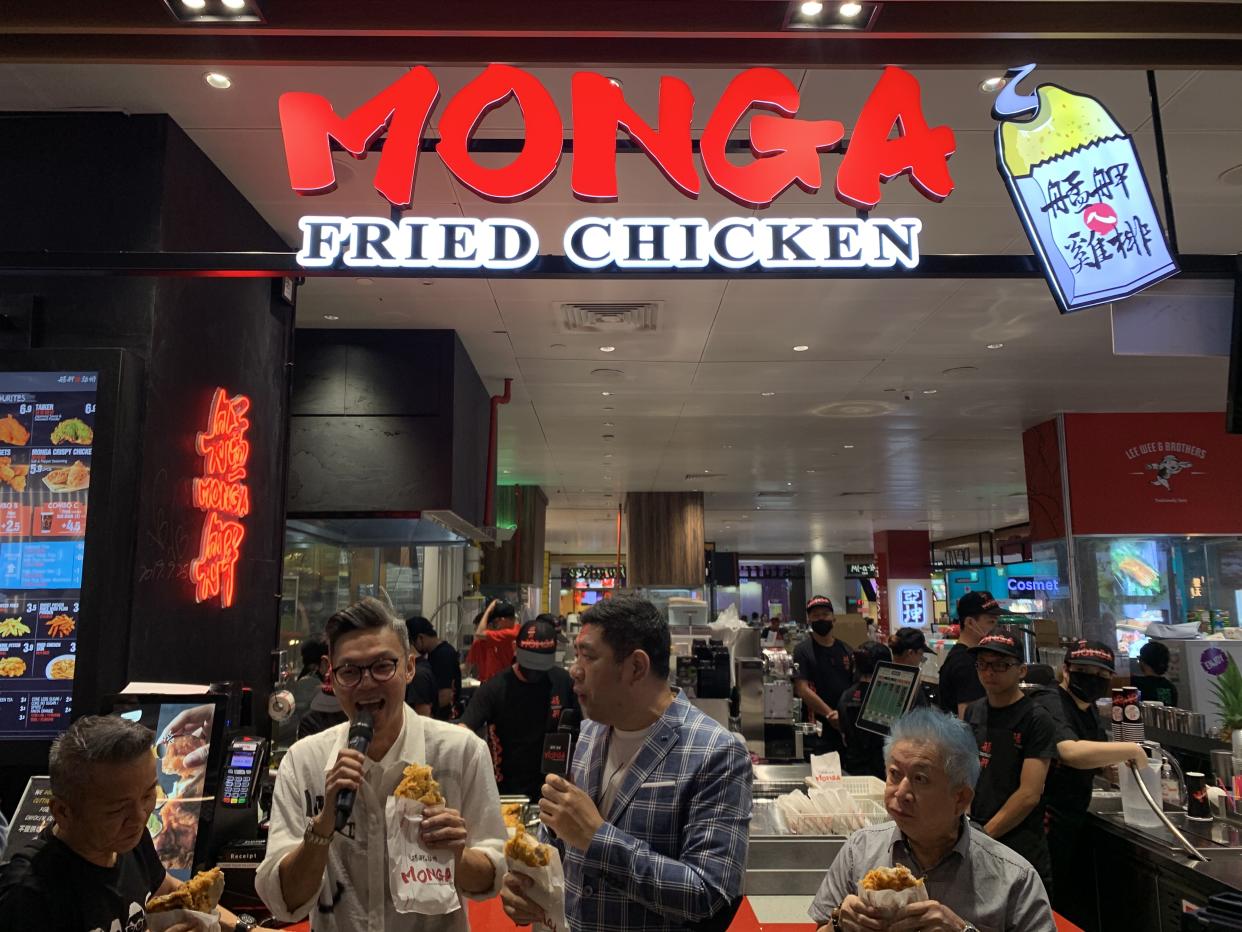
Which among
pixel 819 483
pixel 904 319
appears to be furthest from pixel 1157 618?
pixel 819 483

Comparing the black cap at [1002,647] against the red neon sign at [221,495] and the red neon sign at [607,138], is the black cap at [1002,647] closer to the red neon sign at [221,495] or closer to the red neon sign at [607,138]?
the red neon sign at [607,138]

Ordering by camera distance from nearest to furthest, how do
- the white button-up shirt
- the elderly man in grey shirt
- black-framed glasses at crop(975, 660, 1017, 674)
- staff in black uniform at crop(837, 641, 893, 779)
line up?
the white button-up shirt < the elderly man in grey shirt < black-framed glasses at crop(975, 660, 1017, 674) < staff in black uniform at crop(837, 641, 893, 779)

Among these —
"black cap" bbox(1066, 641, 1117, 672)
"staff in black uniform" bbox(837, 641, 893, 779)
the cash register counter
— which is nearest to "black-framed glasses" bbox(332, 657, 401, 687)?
the cash register counter

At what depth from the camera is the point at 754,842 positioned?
3.11m

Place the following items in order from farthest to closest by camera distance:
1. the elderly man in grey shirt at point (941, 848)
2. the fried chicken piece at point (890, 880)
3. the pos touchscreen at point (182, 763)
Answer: the pos touchscreen at point (182, 763)
the elderly man in grey shirt at point (941, 848)
the fried chicken piece at point (890, 880)

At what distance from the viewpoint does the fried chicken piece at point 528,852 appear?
1718 millimetres

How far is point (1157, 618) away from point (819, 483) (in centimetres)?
655

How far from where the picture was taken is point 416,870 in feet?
5.59

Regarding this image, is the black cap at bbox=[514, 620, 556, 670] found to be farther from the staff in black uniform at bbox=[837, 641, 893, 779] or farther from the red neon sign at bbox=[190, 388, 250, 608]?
the staff in black uniform at bbox=[837, 641, 893, 779]

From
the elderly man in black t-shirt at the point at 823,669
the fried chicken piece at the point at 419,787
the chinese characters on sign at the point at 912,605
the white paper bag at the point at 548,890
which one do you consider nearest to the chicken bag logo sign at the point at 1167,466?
the elderly man in black t-shirt at the point at 823,669

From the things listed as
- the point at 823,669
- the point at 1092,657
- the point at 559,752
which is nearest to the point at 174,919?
the point at 559,752

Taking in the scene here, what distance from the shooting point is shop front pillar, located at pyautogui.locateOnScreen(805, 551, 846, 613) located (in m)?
32.0

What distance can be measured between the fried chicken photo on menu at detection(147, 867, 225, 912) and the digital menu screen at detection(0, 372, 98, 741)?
6.25 feet

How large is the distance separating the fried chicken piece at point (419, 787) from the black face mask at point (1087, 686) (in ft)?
13.2
